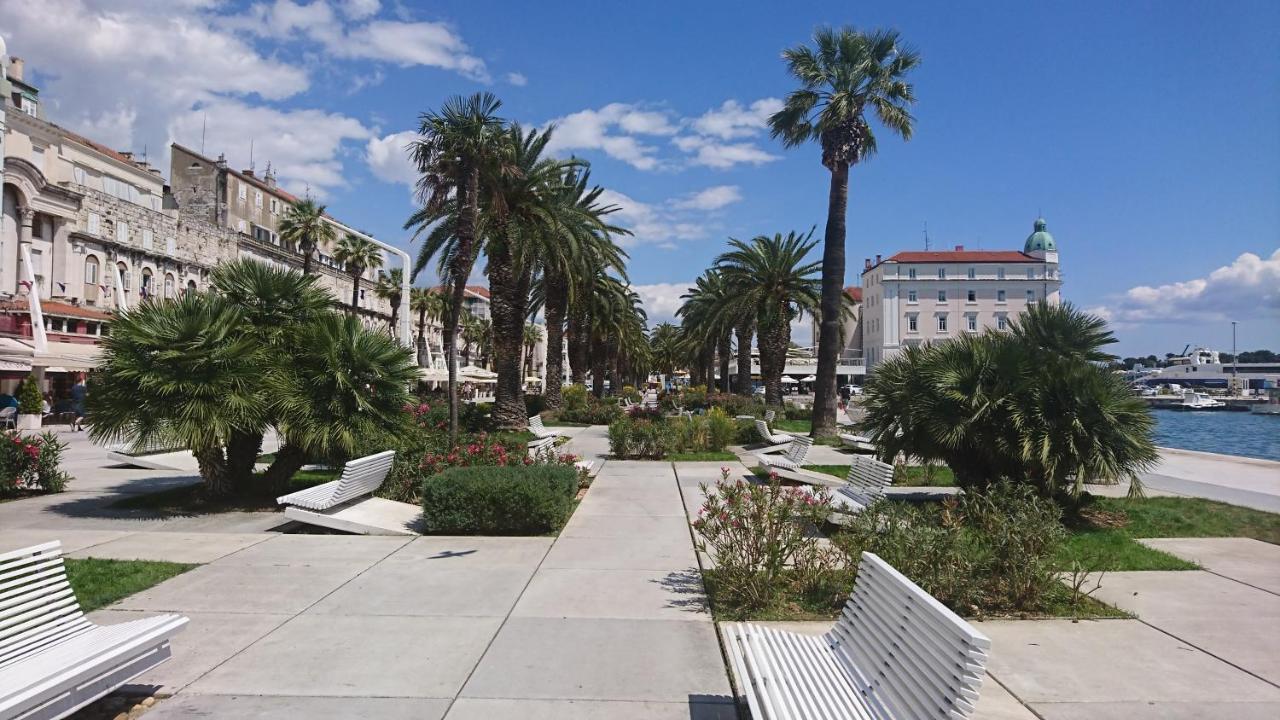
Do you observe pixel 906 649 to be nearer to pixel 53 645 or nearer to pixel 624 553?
pixel 53 645

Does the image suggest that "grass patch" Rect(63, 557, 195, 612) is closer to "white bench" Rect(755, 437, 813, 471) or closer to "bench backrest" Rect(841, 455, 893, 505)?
"bench backrest" Rect(841, 455, 893, 505)

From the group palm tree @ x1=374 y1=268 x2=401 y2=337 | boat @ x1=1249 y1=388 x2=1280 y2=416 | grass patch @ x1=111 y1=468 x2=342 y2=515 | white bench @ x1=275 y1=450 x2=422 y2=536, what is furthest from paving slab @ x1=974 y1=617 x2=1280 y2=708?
boat @ x1=1249 y1=388 x2=1280 y2=416

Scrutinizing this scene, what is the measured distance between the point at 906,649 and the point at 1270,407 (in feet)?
327

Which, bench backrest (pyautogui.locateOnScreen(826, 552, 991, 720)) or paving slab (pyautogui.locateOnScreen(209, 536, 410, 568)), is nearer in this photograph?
bench backrest (pyautogui.locateOnScreen(826, 552, 991, 720))

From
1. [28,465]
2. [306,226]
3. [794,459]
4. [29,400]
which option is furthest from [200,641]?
[306,226]

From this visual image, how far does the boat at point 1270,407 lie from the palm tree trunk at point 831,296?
79161mm

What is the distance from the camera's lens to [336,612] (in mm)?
6180

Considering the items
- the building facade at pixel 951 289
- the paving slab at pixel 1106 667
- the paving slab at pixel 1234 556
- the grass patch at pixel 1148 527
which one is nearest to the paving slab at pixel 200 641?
the paving slab at pixel 1106 667

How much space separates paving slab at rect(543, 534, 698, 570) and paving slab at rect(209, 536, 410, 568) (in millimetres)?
1897

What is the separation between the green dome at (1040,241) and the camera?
3501 inches

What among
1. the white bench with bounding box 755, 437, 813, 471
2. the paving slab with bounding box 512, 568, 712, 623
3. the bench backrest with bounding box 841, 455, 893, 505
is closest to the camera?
the paving slab with bounding box 512, 568, 712, 623

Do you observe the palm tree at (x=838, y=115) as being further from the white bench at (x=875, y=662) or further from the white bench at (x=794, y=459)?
the white bench at (x=875, y=662)

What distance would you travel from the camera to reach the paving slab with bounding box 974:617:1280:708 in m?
4.64

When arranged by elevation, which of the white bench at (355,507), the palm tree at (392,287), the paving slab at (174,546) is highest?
the palm tree at (392,287)
